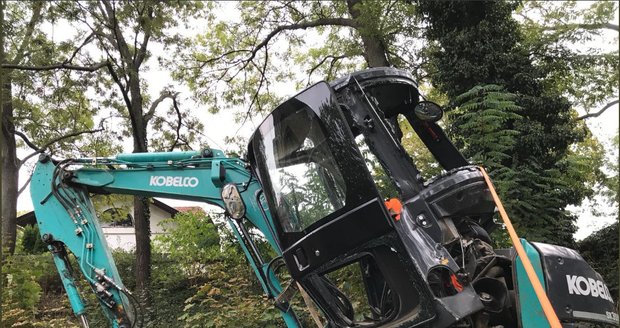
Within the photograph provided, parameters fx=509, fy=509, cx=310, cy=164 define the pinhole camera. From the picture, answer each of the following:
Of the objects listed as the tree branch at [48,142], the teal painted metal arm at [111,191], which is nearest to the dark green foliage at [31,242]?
the tree branch at [48,142]

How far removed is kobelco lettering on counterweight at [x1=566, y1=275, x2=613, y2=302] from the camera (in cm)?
294

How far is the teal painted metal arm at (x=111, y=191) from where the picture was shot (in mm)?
4211

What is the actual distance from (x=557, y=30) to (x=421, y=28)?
3.14 m

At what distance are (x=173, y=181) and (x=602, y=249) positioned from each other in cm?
898

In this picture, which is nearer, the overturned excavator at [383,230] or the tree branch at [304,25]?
the overturned excavator at [383,230]

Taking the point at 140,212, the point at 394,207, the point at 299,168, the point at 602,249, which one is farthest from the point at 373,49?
the point at 394,207

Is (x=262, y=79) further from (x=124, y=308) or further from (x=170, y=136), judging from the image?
(x=124, y=308)

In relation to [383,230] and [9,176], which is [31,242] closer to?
[9,176]

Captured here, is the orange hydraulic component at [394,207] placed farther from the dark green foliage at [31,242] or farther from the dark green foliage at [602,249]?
the dark green foliage at [31,242]

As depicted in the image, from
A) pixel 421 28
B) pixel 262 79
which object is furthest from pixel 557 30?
pixel 262 79

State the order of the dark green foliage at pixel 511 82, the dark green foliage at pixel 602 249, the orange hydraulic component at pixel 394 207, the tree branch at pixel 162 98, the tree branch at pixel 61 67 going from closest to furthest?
the orange hydraulic component at pixel 394 207 → the dark green foliage at pixel 511 82 → the dark green foliage at pixel 602 249 → the tree branch at pixel 61 67 → the tree branch at pixel 162 98

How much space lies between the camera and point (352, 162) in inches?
119

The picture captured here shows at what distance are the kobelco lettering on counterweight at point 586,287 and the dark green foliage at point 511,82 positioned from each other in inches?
204

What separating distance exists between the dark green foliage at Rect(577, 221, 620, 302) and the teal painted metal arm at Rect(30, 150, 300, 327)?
765 centimetres
